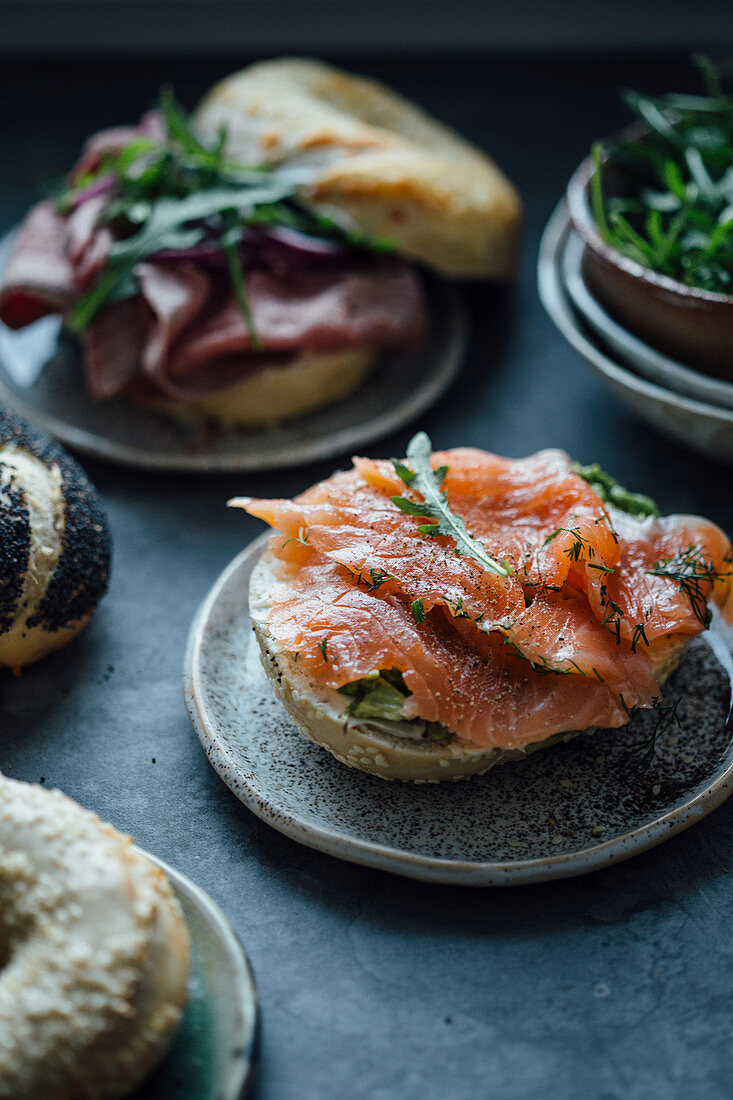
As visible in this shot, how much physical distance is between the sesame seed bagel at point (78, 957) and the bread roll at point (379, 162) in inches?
93.8

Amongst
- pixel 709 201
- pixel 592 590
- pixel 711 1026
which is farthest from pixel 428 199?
pixel 711 1026

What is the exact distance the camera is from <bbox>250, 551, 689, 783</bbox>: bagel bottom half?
211cm

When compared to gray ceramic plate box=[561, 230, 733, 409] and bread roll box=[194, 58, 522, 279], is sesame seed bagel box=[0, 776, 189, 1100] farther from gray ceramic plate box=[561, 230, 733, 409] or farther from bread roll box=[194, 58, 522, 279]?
bread roll box=[194, 58, 522, 279]

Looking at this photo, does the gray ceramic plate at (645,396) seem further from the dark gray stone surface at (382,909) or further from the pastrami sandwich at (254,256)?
the pastrami sandwich at (254,256)

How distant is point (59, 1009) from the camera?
1582mm

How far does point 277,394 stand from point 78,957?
208 cm

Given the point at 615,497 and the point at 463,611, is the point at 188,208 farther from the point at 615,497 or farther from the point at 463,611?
the point at 463,611

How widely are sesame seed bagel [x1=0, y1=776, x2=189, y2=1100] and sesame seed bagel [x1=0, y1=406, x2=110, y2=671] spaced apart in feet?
2.14

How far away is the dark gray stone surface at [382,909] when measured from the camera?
6.07 feet

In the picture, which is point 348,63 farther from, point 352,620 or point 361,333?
point 352,620

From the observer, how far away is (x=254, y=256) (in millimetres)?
3416

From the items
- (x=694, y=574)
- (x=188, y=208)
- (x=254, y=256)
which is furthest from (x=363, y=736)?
(x=188, y=208)

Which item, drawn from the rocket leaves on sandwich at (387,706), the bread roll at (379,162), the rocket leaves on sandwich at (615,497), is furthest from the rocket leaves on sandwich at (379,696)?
the bread roll at (379,162)

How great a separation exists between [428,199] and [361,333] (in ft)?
1.79
